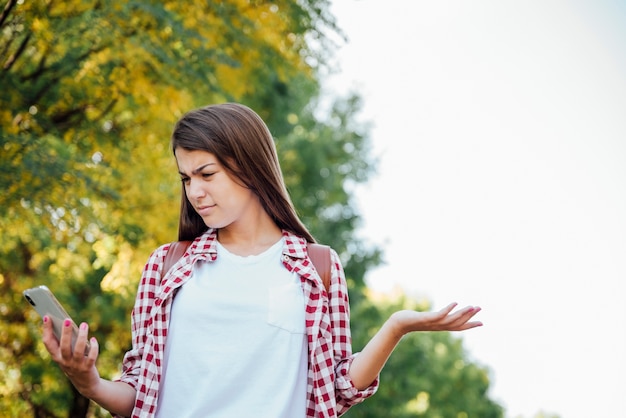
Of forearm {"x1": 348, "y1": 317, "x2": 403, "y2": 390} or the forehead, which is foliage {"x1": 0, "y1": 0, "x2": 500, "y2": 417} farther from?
forearm {"x1": 348, "y1": 317, "x2": 403, "y2": 390}

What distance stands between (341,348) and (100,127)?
6972 millimetres

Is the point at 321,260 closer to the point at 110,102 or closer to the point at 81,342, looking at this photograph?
the point at 81,342

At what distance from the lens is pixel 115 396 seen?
245 centimetres

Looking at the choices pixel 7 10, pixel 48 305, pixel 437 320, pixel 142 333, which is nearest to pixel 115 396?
pixel 142 333

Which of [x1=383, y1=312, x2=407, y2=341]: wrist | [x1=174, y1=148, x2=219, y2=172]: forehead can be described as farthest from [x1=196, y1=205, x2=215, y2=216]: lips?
[x1=383, y1=312, x2=407, y2=341]: wrist

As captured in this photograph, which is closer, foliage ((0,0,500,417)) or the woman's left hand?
the woman's left hand

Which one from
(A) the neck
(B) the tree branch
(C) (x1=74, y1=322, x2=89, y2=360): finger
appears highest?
(B) the tree branch

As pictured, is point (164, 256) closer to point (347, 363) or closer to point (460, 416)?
point (347, 363)

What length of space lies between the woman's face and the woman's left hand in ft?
2.05

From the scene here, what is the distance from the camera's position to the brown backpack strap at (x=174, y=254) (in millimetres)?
2703

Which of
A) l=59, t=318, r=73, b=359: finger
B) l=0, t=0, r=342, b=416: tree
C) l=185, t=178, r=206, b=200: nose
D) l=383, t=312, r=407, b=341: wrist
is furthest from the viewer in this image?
l=0, t=0, r=342, b=416: tree

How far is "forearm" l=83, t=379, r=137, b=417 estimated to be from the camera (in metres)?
Result: 2.40

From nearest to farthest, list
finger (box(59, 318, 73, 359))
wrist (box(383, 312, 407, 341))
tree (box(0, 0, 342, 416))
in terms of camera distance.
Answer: finger (box(59, 318, 73, 359))
wrist (box(383, 312, 407, 341))
tree (box(0, 0, 342, 416))

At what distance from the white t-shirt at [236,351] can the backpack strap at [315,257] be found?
0.11 meters
